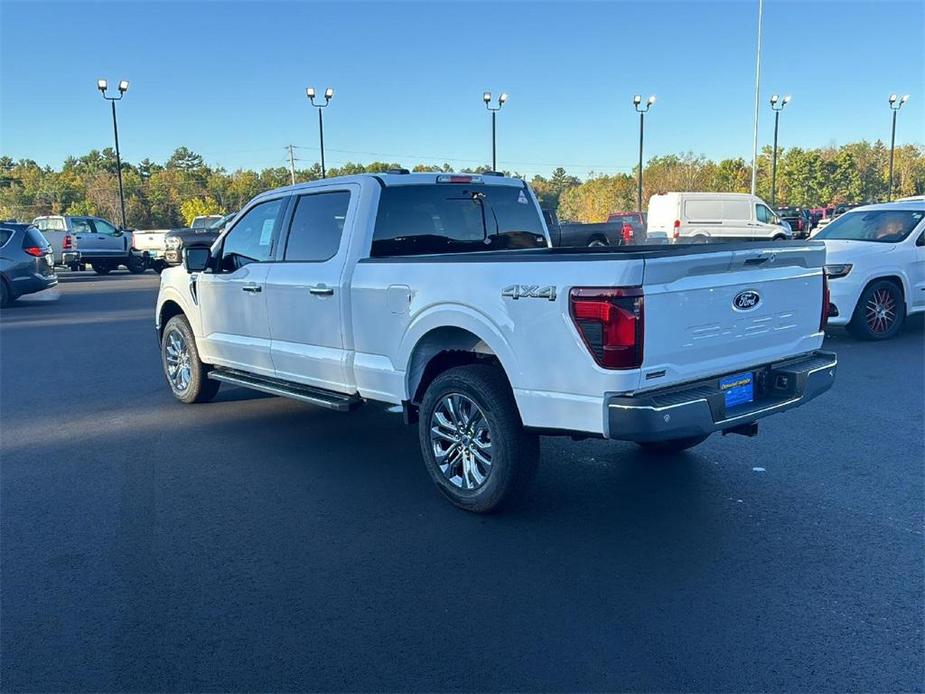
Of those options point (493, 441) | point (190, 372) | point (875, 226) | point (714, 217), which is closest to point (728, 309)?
point (493, 441)

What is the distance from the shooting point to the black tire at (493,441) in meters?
4.50

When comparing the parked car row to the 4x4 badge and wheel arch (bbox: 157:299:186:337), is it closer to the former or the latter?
wheel arch (bbox: 157:299:186:337)

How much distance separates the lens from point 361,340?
545 cm

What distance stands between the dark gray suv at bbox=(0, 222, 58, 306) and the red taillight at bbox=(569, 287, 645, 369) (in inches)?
655

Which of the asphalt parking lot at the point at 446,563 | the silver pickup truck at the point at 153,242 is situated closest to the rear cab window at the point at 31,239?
the silver pickup truck at the point at 153,242

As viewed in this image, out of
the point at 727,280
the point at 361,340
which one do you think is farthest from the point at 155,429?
the point at 727,280

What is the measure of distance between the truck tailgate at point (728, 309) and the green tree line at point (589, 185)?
6362cm

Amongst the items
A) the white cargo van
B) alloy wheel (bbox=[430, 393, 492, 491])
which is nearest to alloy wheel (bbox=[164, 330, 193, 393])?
alloy wheel (bbox=[430, 393, 492, 491])

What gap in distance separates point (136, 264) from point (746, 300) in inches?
1114

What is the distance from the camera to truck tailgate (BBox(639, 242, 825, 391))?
3.98 m

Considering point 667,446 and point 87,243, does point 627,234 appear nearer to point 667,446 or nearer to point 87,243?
point 87,243

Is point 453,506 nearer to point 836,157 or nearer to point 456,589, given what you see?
point 456,589

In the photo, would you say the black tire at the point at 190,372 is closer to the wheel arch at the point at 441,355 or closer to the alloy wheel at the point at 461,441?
the wheel arch at the point at 441,355

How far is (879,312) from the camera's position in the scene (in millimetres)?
10789
